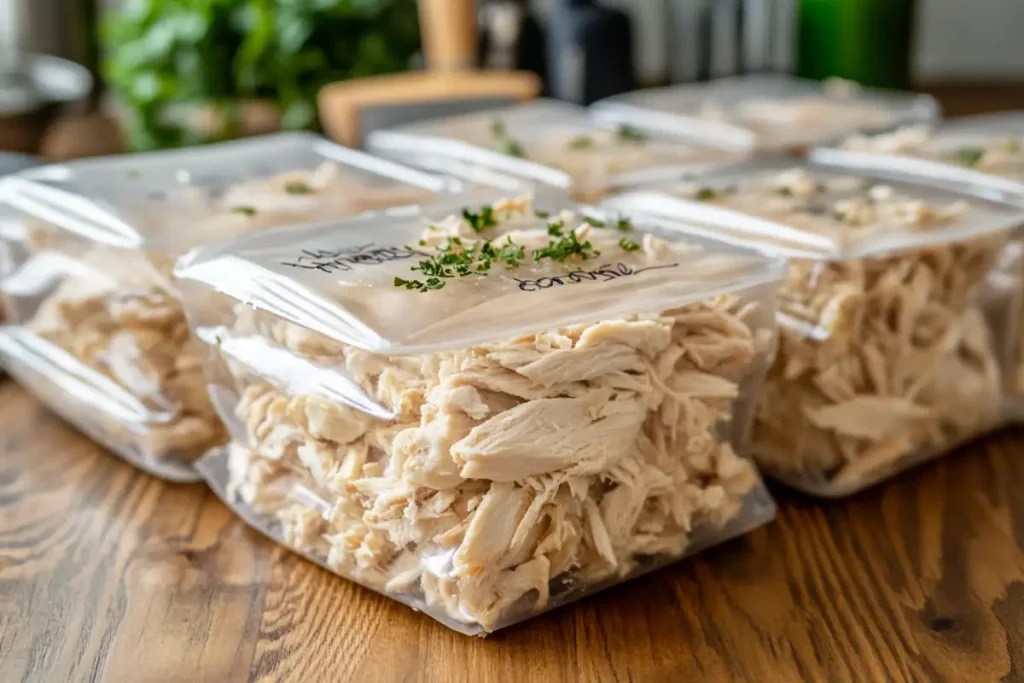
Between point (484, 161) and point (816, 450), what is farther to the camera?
point (484, 161)

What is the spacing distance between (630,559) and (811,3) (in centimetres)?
164

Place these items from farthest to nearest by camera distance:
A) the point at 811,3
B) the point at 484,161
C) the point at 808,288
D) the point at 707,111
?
the point at 811,3, the point at 707,111, the point at 484,161, the point at 808,288

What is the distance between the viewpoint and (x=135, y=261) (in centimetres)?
106

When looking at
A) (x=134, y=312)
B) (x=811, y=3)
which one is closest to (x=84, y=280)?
(x=134, y=312)

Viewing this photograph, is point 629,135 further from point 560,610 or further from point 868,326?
point 560,610

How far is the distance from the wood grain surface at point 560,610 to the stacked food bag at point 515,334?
0.09ft

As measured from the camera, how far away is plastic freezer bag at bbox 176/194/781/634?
769 millimetres

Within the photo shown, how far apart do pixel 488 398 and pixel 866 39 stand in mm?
1624

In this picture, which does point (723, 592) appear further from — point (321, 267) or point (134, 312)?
point (134, 312)

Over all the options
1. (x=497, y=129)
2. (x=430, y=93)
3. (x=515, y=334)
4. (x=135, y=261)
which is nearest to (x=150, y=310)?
(x=135, y=261)

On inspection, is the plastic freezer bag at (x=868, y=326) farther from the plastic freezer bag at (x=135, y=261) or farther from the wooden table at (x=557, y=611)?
the plastic freezer bag at (x=135, y=261)

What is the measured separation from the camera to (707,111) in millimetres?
1556

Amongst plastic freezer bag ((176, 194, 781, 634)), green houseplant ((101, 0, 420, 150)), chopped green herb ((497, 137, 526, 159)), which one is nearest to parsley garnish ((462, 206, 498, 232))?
plastic freezer bag ((176, 194, 781, 634))

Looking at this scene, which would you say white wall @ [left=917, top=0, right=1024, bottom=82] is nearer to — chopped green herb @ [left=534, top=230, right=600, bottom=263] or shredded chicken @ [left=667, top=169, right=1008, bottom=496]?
shredded chicken @ [left=667, top=169, right=1008, bottom=496]
